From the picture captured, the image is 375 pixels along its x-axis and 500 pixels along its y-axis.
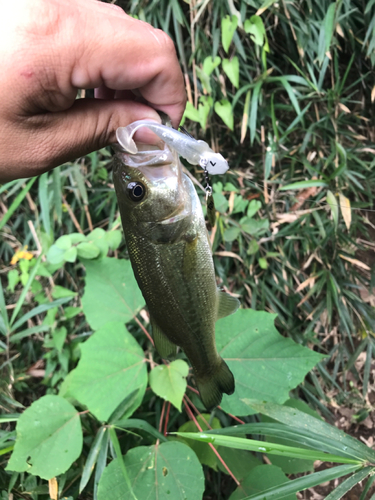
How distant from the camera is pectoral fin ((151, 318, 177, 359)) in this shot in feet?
4.43

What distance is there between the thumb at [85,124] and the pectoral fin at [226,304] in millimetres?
680

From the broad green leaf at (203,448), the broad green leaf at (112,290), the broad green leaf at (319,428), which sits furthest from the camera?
the broad green leaf at (112,290)

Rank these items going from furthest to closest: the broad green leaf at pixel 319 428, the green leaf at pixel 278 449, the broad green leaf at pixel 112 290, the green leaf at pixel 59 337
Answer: the green leaf at pixel 59 337, the broad green leaf at pixel 112 290, the broad green leaf at pixel 319 428, the green leaf at pixel 278 449

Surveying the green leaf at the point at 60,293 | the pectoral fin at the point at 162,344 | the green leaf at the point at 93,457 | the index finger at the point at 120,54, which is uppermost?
the index finger at the point at 120,54

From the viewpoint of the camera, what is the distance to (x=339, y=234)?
2.18 metres

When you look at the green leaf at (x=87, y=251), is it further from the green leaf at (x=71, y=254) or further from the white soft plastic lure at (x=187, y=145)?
the white soft plastic lure at (x=187, y=145)

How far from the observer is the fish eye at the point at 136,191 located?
114cm

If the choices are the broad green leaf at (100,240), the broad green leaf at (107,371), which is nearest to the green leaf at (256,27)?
the broad green leaf at (100,240)

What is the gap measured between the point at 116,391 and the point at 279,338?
33.2 inches

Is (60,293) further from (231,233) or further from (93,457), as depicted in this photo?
(231,233)

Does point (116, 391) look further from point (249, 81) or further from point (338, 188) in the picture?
point (249, 81)

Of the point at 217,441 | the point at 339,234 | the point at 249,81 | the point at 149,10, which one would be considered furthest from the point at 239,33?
the point at 217,441

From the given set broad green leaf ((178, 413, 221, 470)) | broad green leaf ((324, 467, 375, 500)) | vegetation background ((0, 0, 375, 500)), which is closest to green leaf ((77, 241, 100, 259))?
vegetation background ((0, 0, 375, 500))

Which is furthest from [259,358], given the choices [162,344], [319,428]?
[162,344]
